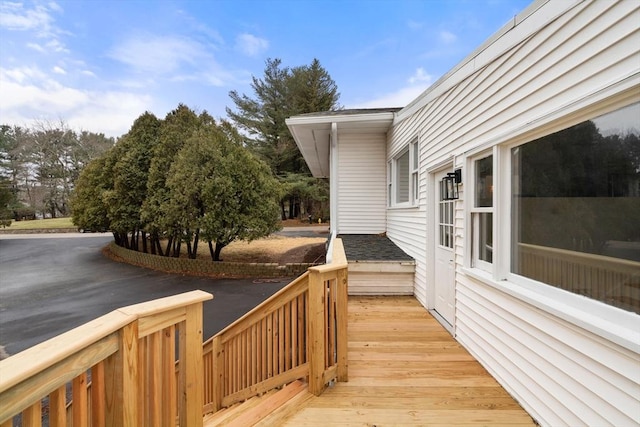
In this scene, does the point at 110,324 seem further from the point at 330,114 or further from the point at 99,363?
the point at 330,114

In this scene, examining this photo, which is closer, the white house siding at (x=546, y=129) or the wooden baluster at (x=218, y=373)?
the white house siding at (x=546, y=129)

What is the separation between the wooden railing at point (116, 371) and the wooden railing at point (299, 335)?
0.99 m

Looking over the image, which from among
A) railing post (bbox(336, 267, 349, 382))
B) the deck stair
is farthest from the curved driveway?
railing post (bbox(336, 267, 349, 382))

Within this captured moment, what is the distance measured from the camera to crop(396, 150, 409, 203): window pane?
20.7 feet

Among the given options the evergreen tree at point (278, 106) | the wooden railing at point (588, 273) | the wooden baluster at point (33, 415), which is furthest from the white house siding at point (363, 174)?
the evergreen tree at point (278, 106)

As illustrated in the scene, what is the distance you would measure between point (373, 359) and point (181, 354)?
212 centimetres

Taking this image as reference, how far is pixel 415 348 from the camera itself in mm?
3338

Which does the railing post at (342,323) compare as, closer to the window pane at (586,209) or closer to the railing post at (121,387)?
the window pane at (586,209)

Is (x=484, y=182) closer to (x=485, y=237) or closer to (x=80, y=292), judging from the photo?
(x=485, y=237)

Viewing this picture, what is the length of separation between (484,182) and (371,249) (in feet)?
10.4

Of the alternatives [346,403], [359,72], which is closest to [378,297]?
[346,403]

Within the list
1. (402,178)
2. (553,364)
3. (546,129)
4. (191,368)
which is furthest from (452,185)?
(191,368)

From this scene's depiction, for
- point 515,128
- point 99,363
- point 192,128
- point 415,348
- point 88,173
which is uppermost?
point 192,128

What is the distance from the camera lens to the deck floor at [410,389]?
2.22 m
